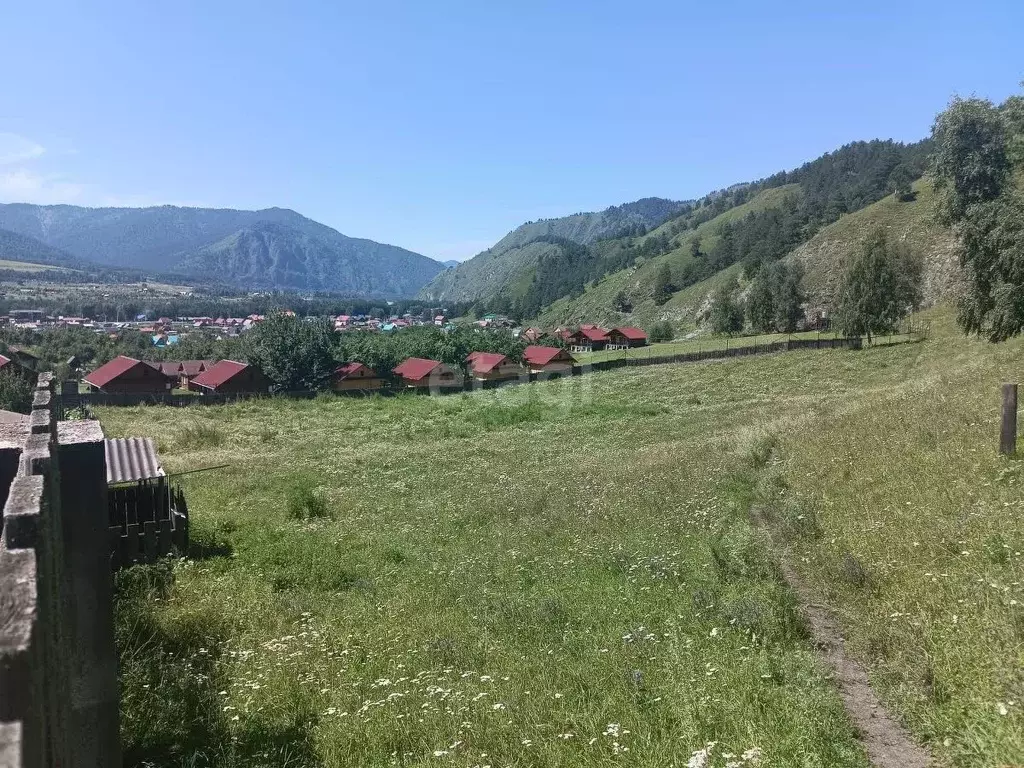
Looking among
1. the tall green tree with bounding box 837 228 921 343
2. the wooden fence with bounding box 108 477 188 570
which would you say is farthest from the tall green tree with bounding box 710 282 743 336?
the wooden fence with bounding box 108 477 188 570

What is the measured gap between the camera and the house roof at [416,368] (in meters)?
73.9

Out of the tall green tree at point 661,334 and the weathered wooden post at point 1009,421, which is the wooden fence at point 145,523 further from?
the tall green tree at point 661,334

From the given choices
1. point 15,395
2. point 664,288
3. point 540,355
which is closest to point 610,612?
point 15,395

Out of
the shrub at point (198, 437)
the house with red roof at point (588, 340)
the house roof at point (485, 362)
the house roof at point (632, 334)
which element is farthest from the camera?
the house roof at point (632, 334)

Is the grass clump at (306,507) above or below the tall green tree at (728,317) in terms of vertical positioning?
below

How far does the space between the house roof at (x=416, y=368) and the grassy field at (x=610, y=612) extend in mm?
55945

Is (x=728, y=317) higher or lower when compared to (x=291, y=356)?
higher

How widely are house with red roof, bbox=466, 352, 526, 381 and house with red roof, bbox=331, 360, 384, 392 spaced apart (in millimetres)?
11804

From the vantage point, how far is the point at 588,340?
117 meters

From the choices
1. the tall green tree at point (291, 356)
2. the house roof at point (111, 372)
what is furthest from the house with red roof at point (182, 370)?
the tall green tree at point (291, 356)

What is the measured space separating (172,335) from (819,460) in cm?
21673

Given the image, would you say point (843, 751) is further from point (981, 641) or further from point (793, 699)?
point (981, 641)

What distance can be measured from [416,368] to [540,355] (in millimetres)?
19633

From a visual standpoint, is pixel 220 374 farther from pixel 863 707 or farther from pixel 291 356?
pixel 863 707
